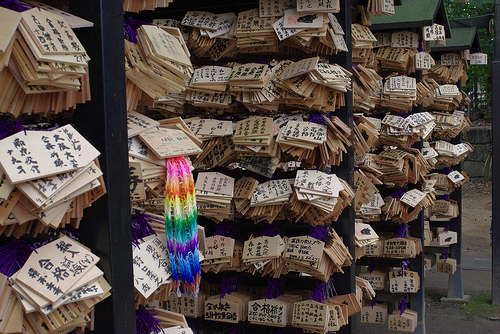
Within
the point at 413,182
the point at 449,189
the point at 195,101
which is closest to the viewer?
the point at 195,101

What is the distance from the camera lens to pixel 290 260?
3.75m

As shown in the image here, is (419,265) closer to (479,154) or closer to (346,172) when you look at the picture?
(346,172)

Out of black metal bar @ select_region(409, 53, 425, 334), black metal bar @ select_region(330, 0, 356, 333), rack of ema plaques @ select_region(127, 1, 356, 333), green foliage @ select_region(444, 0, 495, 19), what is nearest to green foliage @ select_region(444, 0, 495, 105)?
green foliage @ select_region(444, 0, 495, 19)

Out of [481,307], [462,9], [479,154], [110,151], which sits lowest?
[479,154]

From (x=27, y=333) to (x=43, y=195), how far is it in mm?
395

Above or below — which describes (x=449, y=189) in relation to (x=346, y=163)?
below

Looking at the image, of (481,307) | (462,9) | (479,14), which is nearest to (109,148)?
(481,307)

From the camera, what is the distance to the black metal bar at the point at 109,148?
167cm

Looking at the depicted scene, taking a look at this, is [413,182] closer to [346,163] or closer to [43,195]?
[346,163]

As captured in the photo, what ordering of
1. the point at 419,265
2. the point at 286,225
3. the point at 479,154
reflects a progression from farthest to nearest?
the point at 479,154, the point at 419,265, the point at 286,225

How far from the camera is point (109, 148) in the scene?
1.68 m

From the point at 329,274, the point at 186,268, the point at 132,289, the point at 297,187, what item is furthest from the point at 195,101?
the point at 132,289

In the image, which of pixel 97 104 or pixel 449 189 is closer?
pixel 97 104

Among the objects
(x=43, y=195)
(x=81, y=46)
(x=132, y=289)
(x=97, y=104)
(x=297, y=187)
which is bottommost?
(x=297, y=187)
